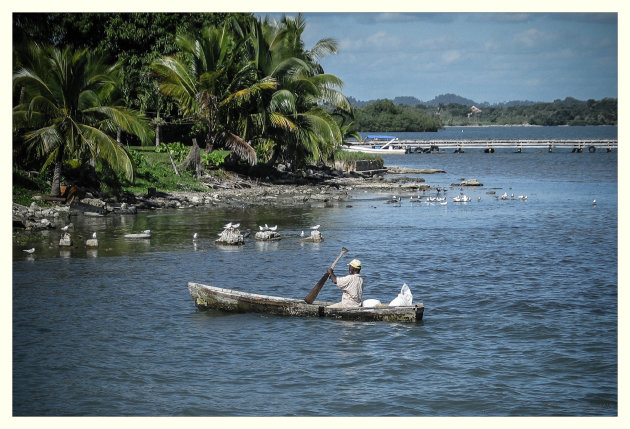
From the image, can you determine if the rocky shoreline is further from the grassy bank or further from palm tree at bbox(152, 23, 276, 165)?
palm tree at bbox(152, 23, 276, 165)

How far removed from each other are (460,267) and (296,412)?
10.6m

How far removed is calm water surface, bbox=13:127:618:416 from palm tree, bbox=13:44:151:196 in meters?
2.42

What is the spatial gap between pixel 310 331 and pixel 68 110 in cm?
1336

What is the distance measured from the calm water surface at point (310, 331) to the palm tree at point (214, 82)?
9.49 m

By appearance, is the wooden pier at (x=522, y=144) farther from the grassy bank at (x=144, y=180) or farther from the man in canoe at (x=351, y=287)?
the man in canoe at (x=351, y=287)

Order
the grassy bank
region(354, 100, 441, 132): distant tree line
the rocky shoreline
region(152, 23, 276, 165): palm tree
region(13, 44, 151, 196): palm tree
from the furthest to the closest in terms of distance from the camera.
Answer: region(354, 100, 441, 132): distant tree line → region(152, 23, 276, 165): palm tree → the grassy bank → the rocky shoreline → region(13, 44, 151, 196): palm tree

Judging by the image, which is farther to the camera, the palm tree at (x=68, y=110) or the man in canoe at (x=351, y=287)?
the palm tree at (x=68, y=110)

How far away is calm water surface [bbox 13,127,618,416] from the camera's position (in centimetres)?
985

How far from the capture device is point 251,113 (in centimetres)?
3469

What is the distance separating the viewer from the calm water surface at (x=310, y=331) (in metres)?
9.85

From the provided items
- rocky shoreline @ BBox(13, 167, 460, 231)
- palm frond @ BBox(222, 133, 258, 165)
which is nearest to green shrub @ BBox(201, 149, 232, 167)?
rocky shoreline @ BBox(13, 167, 460, 231)

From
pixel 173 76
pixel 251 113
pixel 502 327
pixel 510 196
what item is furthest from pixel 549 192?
pixel 502 327

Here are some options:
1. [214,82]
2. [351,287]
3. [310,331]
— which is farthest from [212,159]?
[310,331]

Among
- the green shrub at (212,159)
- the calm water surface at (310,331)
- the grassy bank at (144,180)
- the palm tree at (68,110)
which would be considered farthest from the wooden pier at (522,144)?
the palm tree at (68,110)
